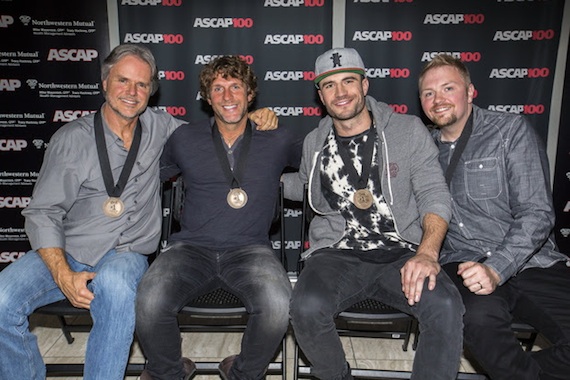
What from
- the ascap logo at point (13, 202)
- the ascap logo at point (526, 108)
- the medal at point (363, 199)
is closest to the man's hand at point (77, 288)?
the medal at point (363, 199)

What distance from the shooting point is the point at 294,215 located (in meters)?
3.71

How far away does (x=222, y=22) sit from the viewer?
3408 mm

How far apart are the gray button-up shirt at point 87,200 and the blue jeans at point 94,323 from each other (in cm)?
22

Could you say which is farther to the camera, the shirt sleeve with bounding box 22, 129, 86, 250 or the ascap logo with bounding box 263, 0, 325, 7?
the ascap logo with bounding box 263, 0, 325, 7

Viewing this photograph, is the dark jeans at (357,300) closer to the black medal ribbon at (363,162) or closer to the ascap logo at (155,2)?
the black medal ribbon at (363,162)

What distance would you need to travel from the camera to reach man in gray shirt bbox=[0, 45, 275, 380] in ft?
6.06

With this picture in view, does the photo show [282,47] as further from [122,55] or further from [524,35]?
[524,35]

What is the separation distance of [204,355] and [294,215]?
4.68ft

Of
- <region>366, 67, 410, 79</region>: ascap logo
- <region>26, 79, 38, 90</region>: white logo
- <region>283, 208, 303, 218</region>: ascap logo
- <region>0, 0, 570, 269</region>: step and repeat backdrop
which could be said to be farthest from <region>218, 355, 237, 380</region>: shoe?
<region>26, 79, 38, 90</region>: white logo

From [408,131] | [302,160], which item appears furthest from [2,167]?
[408,131]

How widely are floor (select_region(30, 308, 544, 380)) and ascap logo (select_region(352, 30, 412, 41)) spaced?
2.19 m

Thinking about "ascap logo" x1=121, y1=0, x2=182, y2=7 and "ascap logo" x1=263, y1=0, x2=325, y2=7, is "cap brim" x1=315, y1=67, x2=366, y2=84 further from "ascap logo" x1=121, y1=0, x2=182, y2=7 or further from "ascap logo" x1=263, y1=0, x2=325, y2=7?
"ascap logo" x1=121, y1=0, x2=182, y2=7

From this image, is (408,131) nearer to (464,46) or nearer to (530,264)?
(530,264)

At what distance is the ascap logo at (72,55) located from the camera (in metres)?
3.48
